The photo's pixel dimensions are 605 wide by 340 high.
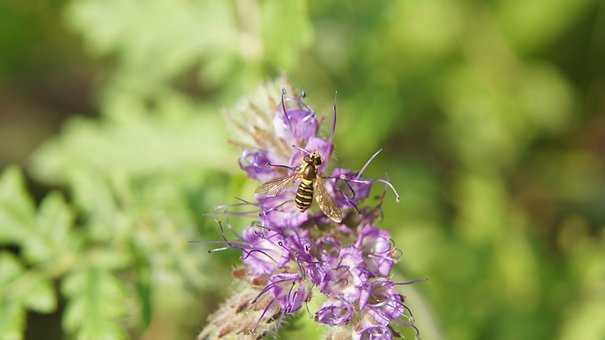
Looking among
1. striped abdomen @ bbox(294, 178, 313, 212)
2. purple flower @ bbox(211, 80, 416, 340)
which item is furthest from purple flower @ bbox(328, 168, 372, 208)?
striped abdomen @ bbox(294, 178, 313, 212)

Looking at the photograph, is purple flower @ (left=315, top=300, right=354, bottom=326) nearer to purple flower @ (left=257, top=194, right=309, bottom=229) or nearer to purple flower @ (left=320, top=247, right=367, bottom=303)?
purple flower @ (left=320, top=247, right=367, bottom=303)

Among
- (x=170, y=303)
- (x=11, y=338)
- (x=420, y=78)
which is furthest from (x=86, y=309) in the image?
(x=420, y=78)

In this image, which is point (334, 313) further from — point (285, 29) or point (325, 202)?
point (285, 29)

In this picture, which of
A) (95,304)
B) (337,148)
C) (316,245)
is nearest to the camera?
(316,245)

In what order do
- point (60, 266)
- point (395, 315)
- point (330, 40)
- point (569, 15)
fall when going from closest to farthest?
point (395, 315), point (60, 266), point (330, 40), point (569, 15)

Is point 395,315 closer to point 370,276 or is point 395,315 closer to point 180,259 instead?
point 370,276

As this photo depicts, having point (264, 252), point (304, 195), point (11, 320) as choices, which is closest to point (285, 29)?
point (304, 195)

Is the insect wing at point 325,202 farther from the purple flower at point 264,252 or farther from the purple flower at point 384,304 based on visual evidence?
the purple flower at point 384,304
